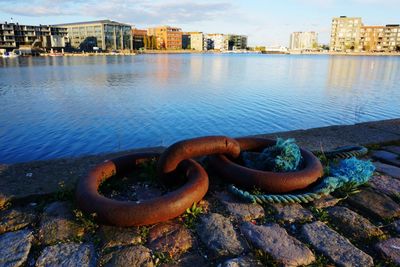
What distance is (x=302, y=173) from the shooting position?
122 inches

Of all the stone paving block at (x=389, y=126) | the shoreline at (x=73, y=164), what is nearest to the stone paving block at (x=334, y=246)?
the shoreline at (x=73, y=164)

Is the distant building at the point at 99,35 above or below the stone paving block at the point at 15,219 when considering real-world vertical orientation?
above

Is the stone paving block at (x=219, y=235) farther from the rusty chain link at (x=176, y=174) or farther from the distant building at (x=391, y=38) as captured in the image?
the distant building at (x=391, y=38)

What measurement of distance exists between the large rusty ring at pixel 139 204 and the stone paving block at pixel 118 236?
0.05 m

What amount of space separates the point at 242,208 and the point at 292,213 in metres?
0.43

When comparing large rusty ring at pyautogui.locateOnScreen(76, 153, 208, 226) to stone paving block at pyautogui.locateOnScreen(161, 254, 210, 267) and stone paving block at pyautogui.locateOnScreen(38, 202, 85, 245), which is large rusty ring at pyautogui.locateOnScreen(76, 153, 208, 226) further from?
stone paving block at pyautogui.locateOnScreen(161, 254, 210, 267)

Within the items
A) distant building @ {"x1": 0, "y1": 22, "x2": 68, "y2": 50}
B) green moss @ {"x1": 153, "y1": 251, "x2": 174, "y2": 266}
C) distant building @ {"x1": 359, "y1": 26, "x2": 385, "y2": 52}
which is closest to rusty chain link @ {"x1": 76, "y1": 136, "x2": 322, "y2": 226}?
green moss @ {"x1": 153, "y1": 251, "x2": 174, "y2": 266}

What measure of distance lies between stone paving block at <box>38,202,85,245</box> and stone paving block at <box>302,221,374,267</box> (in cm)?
176

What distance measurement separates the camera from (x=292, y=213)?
9.06 ft

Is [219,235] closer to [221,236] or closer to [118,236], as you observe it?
[221,236]

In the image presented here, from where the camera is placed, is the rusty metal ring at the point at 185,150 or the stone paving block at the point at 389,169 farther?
the stone paving block at the point at 389,169

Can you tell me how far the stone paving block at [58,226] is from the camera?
236 centimetres

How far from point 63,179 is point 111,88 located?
687 inches

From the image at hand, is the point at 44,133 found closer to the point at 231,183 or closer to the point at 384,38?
the point at 231,183
